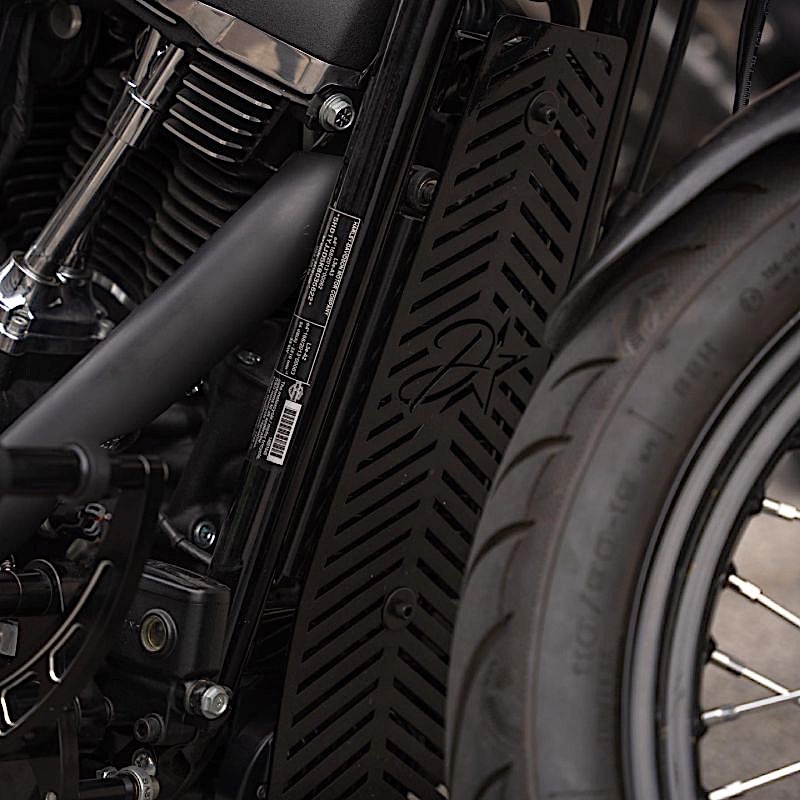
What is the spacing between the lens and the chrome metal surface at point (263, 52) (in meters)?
0.95

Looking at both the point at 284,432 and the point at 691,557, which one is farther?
the point at 284,432

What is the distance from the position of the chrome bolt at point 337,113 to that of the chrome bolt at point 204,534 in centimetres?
36

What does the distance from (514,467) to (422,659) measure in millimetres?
303

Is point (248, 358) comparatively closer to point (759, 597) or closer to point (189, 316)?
point (189, 316)

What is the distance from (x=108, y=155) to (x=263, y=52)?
0.17 m

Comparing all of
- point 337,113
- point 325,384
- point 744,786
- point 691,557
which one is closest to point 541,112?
point 337,113

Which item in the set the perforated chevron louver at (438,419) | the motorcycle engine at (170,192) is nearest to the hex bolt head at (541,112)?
the perforated chevron louver at (438,419)

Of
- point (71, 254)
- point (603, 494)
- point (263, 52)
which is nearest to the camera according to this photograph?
point (603, 494)

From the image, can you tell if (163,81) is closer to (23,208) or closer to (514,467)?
(23,208)

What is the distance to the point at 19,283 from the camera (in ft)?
3.43

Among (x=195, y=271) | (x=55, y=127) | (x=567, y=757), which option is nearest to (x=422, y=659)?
(x=567, y=757)

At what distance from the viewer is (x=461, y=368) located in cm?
101

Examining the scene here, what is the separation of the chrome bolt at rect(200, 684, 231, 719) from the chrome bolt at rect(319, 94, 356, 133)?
0.44 m

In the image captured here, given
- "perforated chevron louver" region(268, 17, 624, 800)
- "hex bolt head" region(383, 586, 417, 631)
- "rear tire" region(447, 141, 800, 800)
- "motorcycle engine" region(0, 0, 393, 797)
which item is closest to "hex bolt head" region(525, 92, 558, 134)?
"perforated chevron louver" region(268, 17, 624, 800)
